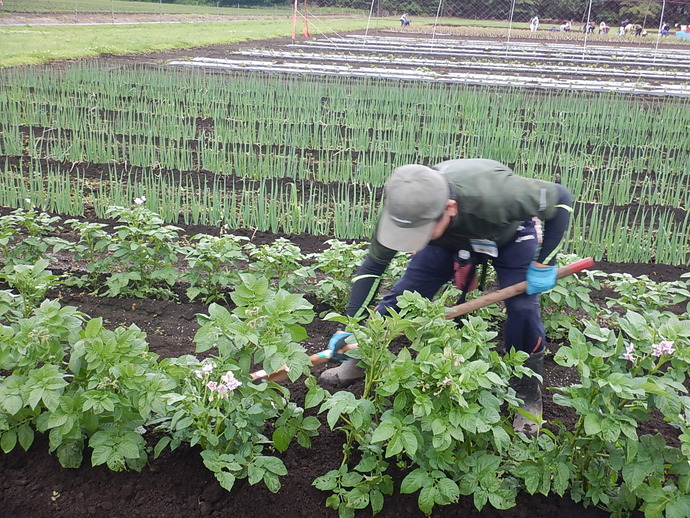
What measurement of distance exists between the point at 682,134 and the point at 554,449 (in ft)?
22.8

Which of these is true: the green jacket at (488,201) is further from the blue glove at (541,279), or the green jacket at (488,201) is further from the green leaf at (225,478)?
the green leaf at (225,478)

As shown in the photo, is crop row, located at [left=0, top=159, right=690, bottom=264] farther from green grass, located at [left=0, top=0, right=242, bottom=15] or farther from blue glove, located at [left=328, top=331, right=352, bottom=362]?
green grass, located at [left=0, top=0, right=242, bottom=15]

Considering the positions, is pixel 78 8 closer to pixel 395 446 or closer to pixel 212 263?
pixel 212 263

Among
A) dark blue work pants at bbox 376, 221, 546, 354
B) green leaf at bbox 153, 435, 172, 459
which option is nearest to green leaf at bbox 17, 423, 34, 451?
green leaf at bbox 153, 435, 172, 459

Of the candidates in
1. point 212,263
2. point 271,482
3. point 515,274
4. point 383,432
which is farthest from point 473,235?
point 212,263

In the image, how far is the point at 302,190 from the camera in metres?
5.73

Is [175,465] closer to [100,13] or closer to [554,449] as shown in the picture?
[554,449]

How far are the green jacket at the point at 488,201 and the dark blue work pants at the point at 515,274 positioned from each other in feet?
0.32

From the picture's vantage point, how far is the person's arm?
2.62m

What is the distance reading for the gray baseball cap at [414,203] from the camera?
7.33ft

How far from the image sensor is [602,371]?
209 cm

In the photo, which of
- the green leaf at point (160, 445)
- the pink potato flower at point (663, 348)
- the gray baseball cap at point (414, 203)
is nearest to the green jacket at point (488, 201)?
the gray baseball cap at point (414, 203)

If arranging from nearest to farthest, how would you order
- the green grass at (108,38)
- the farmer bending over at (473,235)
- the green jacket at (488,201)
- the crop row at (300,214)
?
the farmer bending over at (473,235) → the green jacket at (488,201) → the crop row at (300,214) → the green grass at (108,38)

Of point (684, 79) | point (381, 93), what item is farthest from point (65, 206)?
point (684, 79)
